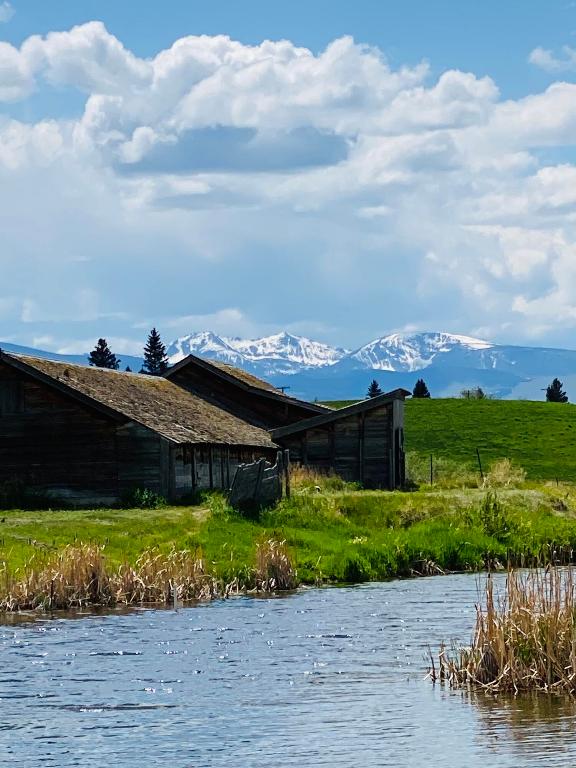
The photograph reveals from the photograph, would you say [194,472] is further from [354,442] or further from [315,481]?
[354,442]

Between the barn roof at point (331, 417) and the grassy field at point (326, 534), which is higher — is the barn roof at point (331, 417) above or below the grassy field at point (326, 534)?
above

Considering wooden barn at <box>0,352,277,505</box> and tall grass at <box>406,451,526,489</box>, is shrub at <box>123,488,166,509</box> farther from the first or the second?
tall grass at <box>406,451,526,489</box>

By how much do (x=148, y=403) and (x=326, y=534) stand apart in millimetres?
17018

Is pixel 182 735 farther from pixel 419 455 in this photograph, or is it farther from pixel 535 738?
pixel 419 455

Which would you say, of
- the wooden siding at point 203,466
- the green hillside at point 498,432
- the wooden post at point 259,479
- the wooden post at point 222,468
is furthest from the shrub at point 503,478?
the wooden post at point 259,479

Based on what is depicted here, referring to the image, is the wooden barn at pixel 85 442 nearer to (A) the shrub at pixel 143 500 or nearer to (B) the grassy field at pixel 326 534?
(A) the shrub at pixel 143 500

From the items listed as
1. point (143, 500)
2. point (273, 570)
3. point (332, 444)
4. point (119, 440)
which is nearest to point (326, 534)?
point (273, 570)

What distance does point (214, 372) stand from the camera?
235 ft

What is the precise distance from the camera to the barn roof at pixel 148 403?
5300 cm

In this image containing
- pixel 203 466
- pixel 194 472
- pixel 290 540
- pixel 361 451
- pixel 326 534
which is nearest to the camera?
pixel 290 540

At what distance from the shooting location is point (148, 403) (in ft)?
191

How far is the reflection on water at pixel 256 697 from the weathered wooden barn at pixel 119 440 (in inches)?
848

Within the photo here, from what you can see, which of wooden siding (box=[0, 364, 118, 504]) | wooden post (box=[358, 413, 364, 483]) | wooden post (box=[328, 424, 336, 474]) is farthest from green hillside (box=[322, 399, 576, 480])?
wooden siding (box=[0, 364, 118, 504])

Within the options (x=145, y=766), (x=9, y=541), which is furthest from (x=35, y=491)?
(x=145, y=766)
